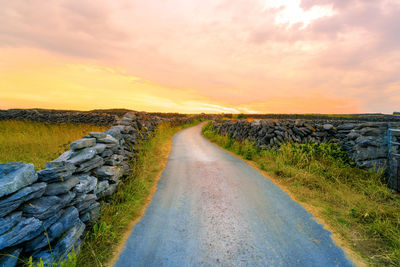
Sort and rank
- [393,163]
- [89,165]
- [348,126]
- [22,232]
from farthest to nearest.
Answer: [348,126] → [393,163] → [89,165] → [22,232]

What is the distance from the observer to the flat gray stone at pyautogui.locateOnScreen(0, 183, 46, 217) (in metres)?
2.00

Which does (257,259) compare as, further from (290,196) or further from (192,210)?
(290,196)

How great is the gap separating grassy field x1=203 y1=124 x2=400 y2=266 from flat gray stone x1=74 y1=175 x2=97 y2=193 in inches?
210

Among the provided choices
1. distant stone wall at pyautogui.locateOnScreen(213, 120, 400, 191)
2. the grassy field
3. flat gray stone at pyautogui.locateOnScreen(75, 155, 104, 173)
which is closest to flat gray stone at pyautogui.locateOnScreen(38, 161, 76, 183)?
flat gray stone at pyautogui.locateOnScreen(75, 155, 104, 173)

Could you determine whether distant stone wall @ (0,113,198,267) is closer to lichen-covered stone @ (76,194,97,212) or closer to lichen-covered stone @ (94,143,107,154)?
lichen-covered stone @ (76,194,97,212)

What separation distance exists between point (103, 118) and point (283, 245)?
18.3m

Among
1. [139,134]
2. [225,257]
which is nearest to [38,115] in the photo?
[139,134]

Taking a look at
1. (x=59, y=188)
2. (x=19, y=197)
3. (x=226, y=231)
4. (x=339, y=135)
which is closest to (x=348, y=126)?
(x=339, y=135)

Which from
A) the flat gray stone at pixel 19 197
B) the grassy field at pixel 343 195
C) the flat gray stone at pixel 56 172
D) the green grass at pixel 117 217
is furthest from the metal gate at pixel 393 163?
the flat gray stone at pixel 19 197

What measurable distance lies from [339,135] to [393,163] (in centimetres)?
223

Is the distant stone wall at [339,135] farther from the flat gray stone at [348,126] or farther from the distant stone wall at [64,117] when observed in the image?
the distant stone wall at [64,117]

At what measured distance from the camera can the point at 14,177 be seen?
2.13 metres

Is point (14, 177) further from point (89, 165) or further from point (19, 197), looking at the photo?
point (89, 165)

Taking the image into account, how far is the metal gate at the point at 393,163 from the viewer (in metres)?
5.80
